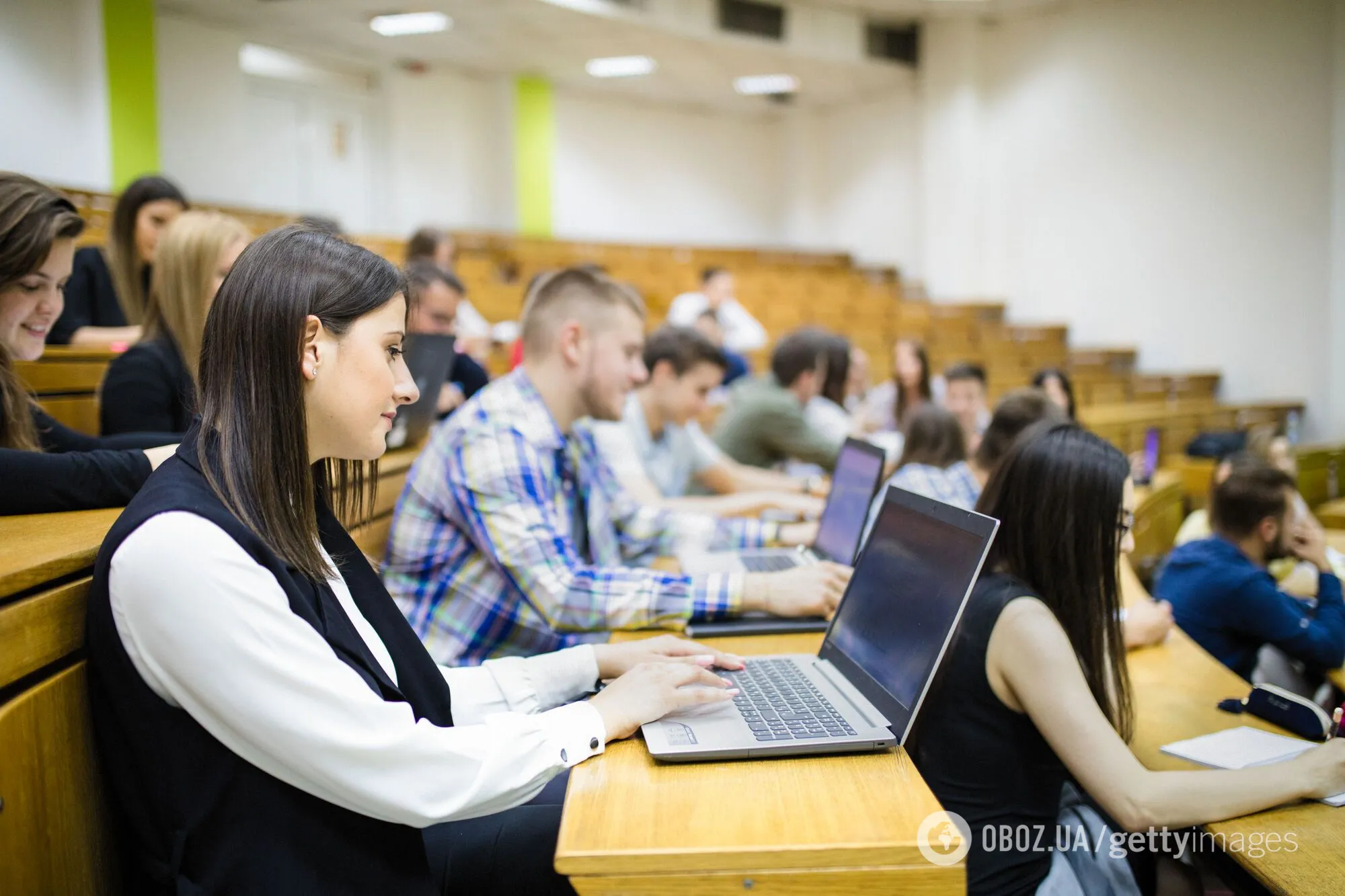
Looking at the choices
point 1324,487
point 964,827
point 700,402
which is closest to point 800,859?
point 964,827

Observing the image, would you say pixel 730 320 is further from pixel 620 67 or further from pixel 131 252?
pixel 131 252

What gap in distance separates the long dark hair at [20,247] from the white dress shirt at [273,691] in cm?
62

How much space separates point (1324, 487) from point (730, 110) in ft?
28.2

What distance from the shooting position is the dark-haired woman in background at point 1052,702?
125cm

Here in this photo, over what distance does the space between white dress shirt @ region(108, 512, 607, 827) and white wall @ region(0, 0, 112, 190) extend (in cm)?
145

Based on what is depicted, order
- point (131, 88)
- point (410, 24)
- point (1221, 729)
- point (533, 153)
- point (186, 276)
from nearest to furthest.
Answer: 1. point (1221, 729)
2. point (186, 276)
3. point (131, 88)
4. point (410, 24)
5. point (533, 153)

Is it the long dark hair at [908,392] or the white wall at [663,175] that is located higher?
the white wall at [663,175]

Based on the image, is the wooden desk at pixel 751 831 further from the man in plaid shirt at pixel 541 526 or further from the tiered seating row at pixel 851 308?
the tiered seating row at pixel 851 308

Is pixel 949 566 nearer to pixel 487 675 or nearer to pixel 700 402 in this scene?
pixel 487 675

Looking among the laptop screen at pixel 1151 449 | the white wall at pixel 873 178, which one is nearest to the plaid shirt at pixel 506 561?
the laptop screen at pixel 1151 449

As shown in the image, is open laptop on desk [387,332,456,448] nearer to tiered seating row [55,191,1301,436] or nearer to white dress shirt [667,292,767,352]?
tiered seating row [55,191,1301,436]

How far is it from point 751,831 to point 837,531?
127 cm

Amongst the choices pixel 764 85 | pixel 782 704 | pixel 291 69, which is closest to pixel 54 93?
pixel 782 704

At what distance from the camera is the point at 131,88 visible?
6344 millimetres
